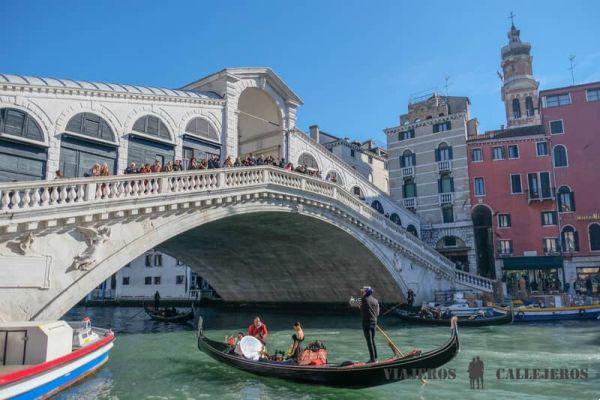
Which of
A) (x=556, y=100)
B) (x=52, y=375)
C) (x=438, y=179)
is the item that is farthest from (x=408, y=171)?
(x=52, y=375)

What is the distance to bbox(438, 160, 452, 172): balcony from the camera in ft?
94.1

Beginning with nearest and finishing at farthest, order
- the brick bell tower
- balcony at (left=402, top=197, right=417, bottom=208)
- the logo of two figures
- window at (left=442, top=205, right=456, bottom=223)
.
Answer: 1. the logo of two figures
2. window at (left=442, top=205, right=456, bottom=223)
3. balcony at (left=402, top=197, right=417, bottom=208)
4. the brick bell tower

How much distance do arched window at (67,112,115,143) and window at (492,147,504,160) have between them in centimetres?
2229

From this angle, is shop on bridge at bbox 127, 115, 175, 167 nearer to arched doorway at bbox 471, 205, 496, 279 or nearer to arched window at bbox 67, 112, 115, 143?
arched window at bbox 67, 112, 115, 143

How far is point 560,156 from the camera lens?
27.0 m

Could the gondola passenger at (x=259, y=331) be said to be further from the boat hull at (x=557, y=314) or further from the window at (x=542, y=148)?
the window at (x=542, y=148)

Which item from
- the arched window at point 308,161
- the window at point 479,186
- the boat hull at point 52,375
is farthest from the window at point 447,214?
the boat hull at point 52,375

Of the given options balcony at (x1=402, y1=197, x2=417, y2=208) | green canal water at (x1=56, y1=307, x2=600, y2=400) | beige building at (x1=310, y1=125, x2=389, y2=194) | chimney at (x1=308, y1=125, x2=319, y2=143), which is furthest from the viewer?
chimney at (x1=308, y1=125, x2=319, y2=143)

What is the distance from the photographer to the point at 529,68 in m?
49.7

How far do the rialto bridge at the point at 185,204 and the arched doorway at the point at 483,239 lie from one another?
5490 millimetres

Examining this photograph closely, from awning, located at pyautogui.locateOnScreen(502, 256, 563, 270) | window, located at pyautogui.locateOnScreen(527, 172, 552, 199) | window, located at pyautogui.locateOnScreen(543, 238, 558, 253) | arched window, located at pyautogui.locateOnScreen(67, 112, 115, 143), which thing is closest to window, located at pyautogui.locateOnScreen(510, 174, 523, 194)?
window, located at pyautogui.locateOnScreen(527, 172, 552, 199)

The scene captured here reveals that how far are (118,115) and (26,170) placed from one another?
319 cm

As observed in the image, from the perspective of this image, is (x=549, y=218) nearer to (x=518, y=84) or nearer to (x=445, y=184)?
(x=445, y=184)

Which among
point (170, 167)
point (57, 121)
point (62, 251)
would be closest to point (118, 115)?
point (57, 121)
